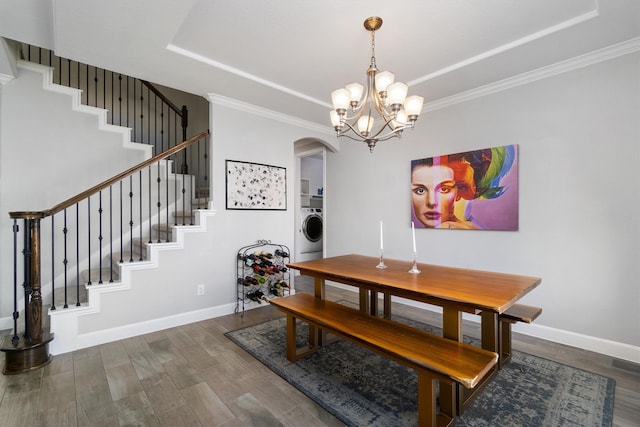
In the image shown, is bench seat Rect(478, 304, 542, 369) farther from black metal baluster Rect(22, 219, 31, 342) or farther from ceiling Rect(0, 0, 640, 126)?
black metal baluster Rect(22, 219, 31, 342)

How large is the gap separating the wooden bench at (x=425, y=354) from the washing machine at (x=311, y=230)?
346 centimetres

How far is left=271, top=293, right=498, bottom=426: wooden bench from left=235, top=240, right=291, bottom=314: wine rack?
1368 millimetres

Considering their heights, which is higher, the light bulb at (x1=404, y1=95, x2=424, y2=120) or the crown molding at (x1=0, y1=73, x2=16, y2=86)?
the crown molding at (x1=0, y1=73, x2=16, y2=86)

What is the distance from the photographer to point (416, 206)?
355cm

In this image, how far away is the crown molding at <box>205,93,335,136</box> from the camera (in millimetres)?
3299

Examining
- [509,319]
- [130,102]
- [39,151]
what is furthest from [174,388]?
[130,102]

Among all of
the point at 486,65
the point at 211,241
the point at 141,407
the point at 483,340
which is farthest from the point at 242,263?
the point at 486,65

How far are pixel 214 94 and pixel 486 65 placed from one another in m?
2.74

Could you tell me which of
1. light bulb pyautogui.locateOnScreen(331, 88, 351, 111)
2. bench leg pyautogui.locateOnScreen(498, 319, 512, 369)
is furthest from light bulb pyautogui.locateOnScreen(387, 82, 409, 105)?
bench leg pyautogui.locateOnScreen(498, 319, 512, 369)

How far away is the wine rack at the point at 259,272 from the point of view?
3.43 m

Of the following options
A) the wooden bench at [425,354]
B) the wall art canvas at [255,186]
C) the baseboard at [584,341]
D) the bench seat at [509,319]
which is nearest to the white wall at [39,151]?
the wall art canvas at [255,186]

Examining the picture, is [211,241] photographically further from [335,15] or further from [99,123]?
[335,15]

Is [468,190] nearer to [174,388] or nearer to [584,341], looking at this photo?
[584,341]

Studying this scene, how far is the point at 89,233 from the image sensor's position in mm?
2701
